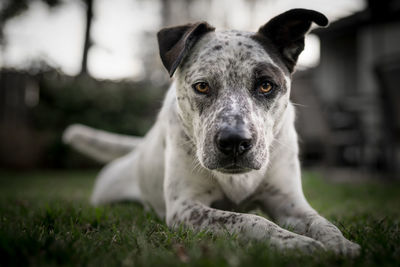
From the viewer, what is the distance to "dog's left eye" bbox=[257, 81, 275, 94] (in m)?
2.42

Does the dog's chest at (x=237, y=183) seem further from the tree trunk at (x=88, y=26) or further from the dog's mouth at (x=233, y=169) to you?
the tree trunk at (x=88, y=26)

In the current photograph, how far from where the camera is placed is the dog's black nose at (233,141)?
2.00 meters

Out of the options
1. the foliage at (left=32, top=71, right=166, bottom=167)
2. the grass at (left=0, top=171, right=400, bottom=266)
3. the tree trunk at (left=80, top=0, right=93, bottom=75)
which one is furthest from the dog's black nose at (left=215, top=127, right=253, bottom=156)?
the tree trunk at (left=80, top=0, right=93, bottom=75)

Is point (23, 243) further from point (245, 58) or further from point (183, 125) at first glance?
point (245, 58)

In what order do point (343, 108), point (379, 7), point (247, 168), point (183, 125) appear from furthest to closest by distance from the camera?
point (379, 7)
point (343, 108)
point (183, 125)
point (247, 168)

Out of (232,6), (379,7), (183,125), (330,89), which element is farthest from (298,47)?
(232,6)

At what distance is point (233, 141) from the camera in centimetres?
201

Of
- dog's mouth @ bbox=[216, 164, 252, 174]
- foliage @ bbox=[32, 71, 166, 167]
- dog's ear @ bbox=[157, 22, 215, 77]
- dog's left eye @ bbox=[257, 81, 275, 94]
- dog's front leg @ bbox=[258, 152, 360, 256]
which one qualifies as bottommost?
foliage @ bbox=[32, 71, 166, 167]

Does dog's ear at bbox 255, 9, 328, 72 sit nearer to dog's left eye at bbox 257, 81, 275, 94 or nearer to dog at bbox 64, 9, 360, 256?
dog at bbox 64, 9, 360, 256

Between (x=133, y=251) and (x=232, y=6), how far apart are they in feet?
54.6

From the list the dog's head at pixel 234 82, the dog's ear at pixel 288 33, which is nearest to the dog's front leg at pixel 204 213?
the dog's head at pixel 234 82

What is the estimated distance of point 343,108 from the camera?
960 centimetres

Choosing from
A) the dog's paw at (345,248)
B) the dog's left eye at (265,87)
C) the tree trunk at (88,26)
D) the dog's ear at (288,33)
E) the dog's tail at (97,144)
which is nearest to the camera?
the dog's paw at (345,248)

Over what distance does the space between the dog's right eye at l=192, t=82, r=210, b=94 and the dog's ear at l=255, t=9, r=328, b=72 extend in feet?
1.97
